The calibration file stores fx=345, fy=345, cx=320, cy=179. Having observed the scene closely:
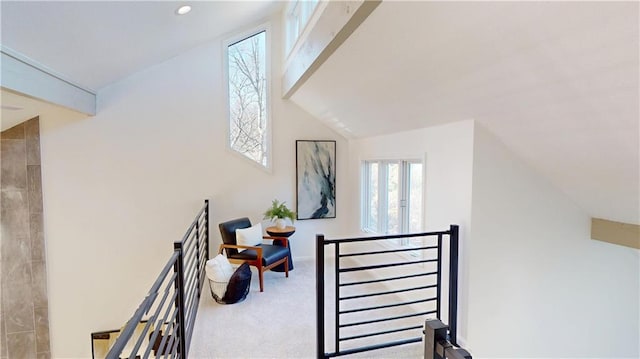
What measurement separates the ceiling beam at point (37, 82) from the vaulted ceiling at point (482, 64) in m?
0.08

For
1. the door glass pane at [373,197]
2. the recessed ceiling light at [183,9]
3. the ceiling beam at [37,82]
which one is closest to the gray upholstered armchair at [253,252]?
the door glass pane at [373,197]

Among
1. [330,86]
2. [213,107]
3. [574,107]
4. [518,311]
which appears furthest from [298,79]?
[518,311]

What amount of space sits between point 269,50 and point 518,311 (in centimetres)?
434

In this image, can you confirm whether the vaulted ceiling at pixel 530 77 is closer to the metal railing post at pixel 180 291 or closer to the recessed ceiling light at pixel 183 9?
the recessed ceiling light at pixel 183 9

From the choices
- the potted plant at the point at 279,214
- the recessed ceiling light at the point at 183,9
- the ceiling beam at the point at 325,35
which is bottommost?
the potted plant at the point at 279,214

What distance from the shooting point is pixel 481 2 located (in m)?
1.59

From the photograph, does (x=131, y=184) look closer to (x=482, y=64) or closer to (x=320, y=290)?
(x=320, y=290)

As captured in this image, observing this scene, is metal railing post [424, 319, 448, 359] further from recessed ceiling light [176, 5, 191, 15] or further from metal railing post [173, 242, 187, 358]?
recessed ceiling light [176, 5, 191, 15]

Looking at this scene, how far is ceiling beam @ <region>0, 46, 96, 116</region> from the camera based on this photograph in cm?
257

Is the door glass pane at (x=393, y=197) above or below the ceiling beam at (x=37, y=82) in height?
below

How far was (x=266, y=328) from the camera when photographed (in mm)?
3229

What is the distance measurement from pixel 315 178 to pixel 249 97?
5.02 feet

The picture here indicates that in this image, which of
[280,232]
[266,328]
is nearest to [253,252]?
[280,232]

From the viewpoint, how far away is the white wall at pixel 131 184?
14.5 ft
